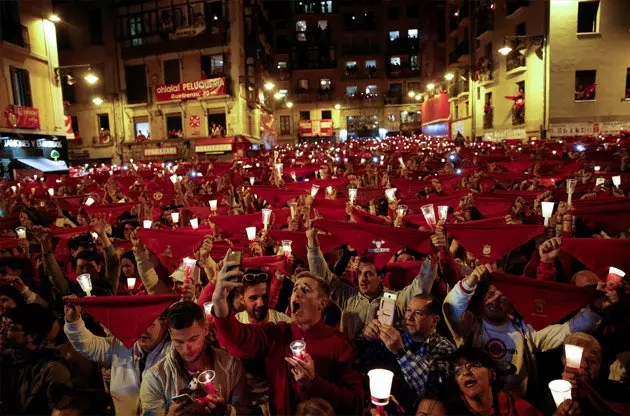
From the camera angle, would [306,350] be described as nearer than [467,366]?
No

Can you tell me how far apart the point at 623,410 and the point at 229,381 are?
105 inches

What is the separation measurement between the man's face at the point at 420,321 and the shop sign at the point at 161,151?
1212 inches

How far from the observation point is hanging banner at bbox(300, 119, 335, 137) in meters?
57.7

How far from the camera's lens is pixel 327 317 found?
4.80m

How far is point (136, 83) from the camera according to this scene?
34.8 meters

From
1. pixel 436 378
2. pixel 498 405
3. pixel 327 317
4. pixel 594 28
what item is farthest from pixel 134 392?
pixel 594 28

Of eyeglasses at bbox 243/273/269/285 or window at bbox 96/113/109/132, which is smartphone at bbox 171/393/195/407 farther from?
window at bbox 96/113/109/132

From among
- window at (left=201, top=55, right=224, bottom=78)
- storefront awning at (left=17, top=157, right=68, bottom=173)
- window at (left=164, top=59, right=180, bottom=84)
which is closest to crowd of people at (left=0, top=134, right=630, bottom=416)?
storefront awning at (left=17, top=157, right=68, bottom=173)

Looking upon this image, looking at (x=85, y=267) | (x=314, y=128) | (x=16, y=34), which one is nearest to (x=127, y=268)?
(x=85, y=267)

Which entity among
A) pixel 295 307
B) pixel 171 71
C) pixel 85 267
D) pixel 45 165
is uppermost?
pixel 171 71

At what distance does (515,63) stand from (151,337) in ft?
95.8

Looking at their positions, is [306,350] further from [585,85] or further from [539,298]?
[585,85]

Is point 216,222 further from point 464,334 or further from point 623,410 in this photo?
point 623,410

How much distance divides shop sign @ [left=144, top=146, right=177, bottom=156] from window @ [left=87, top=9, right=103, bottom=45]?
9.35m
